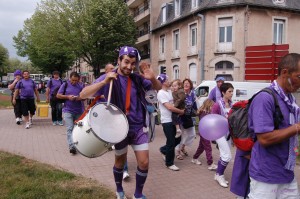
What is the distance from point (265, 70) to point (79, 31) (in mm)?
23899

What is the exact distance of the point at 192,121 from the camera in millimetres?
6574

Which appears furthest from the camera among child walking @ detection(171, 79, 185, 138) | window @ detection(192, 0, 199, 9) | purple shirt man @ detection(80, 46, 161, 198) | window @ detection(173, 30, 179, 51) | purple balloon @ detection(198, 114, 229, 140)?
window @ detection(173, 30, 179, 51)

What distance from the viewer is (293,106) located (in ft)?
8.22

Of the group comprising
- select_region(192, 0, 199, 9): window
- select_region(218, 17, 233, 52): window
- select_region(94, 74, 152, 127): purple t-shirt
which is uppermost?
select_region(192, 0, 199, 9): window

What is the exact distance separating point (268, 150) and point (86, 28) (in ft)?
95.9

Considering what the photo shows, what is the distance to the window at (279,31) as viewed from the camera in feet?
79.5

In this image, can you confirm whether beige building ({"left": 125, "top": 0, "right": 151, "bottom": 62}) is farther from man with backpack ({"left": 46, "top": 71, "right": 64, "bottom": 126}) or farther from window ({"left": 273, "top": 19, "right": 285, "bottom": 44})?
man with backpack ({"left": 46, "top": 71, "right": 64, "bottom": 126})

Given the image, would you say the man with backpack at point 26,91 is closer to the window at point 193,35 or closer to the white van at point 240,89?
the white van at point 240,89

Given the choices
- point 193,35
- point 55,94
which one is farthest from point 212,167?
point 193,35

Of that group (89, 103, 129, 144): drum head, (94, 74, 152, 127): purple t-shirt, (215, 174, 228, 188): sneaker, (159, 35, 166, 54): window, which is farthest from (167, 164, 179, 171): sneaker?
(159, 35, 166, 54): window

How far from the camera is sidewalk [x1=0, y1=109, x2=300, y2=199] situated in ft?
15.7

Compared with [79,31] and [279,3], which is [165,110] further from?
[79,31]

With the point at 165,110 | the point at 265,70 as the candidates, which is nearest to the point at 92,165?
the point at 165,110

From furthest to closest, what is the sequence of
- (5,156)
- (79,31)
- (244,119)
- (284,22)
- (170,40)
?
(79,31), (170,40), (284,22), (5,156), (244,119)
